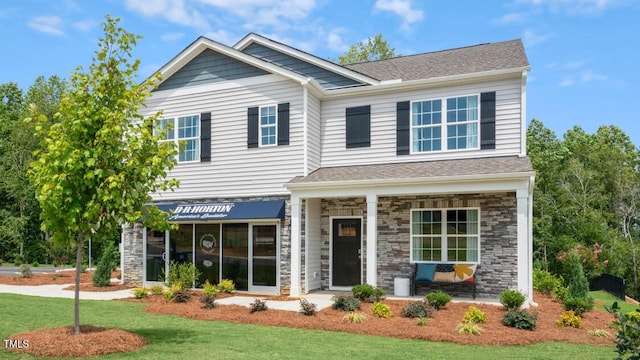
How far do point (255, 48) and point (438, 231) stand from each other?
9.41 meters

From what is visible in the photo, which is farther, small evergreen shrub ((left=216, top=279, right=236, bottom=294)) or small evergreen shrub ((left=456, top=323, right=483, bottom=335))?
small evergreen shrub ((left=216, top=279, right=236, bottom=294))

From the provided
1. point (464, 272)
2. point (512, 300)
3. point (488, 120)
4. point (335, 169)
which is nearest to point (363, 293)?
point (464, 272)

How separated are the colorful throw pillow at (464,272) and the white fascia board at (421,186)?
2194 mm

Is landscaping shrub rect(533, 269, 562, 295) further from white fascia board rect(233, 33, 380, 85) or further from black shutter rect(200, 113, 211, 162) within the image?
black shutter rect(200, 113, 211, 162)

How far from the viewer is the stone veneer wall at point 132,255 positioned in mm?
17969

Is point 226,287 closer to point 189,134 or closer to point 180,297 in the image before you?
point 180,297

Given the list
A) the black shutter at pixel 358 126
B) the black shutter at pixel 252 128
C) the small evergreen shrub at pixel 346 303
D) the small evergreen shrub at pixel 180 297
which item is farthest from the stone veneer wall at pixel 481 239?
the small evergreen shrub at pixel 180 297

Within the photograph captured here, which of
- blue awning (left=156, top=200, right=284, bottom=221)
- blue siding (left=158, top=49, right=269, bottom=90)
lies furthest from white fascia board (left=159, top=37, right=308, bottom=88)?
blue awning (left=156, top=200, right=284, bottom=221)

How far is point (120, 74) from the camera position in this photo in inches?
333

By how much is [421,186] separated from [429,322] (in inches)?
162

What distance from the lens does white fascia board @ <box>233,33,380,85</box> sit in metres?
16.8

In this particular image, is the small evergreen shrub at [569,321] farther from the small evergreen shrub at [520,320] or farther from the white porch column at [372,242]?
the white porch column at [372,242]

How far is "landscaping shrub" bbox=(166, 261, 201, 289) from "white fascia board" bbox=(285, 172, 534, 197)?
418cm

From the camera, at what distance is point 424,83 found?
15.6m
